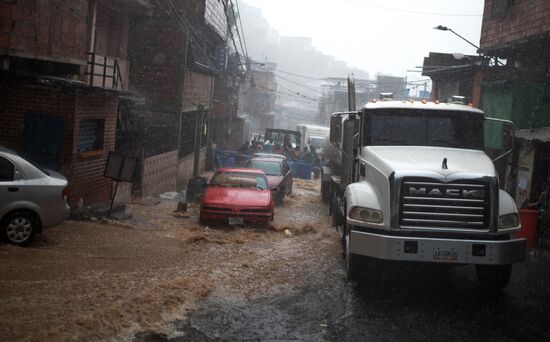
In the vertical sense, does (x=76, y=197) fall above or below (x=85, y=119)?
below

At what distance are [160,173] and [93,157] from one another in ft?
21.1

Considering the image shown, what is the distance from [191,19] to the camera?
24781mm

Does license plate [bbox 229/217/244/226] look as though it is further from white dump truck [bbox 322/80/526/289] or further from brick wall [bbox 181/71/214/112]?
brick wall [bbox 181/71/214/112]

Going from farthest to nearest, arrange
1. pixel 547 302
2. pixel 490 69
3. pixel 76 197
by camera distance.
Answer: pixel 490 69 → pixel 76 197 → pixel 547 302

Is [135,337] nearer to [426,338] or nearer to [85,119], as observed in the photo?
[426,338]

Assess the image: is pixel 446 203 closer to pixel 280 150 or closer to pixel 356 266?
pixel 356 266

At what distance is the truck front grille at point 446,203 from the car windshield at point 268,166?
38.0ft

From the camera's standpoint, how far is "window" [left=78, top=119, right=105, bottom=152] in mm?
13219

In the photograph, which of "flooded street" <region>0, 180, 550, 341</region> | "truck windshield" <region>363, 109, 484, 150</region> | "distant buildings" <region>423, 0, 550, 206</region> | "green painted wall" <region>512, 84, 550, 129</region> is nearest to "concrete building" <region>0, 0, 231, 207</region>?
"flooded street" <region>0, 180, 550, 341</region>

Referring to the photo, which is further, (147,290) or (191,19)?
(191,19)

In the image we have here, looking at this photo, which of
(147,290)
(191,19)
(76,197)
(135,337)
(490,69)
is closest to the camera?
(135,337)

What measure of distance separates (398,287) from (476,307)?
1.26m

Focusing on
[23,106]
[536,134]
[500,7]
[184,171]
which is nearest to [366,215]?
[23,106]

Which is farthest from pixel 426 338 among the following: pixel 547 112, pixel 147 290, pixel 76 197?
pixel 547 112
